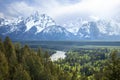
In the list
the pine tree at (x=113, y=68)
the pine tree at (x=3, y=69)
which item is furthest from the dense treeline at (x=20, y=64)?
the pine tree at (x=113, y=68)

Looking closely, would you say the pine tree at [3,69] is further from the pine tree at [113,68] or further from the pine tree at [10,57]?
the pine tree at [113,68]

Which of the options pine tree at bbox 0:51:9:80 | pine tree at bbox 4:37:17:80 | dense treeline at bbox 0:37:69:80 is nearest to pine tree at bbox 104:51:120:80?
pine tree at bbox 0:51:9:80

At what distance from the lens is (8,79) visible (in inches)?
2859

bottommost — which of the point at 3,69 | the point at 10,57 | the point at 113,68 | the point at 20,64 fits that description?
the point at 3,69

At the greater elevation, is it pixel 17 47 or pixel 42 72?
pixel 17 47

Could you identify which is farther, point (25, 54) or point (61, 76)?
point (61, 76)

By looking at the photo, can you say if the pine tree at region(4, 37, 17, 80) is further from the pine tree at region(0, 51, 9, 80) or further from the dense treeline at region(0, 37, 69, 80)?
the pine tree at region(0, 51, 9, 80)

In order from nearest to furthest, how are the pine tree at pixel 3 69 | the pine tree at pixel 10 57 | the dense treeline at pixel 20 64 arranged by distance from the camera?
1. the pine tree at pixel 3 69
2. the dense treeline at pixel 20 64
3. the pine tree at pixel 10 57

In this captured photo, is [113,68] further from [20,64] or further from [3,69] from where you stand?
[20,64]

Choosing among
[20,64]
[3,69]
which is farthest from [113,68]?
[20,64]

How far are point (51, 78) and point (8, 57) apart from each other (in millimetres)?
17572

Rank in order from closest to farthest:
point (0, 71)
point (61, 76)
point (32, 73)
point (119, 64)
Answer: point (119, 64) → point (0, 71) → point (32, 73) → point (61, 76)

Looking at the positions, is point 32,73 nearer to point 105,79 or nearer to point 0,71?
point 0,71

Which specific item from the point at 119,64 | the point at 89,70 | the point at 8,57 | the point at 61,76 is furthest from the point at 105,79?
the point at 89,70
